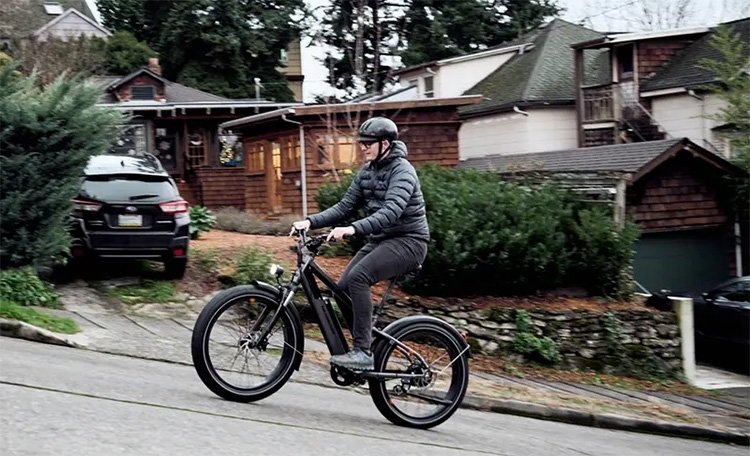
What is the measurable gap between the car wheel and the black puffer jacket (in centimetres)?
681

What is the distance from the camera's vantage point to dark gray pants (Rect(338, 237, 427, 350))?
716 centimetres

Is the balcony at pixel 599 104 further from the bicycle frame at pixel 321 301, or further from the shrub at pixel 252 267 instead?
the bicycle frame at pixel 321 301

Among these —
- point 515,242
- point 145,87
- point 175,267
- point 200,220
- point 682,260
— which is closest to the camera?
point 175,267

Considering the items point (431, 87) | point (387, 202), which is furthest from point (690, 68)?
point (387, 202)

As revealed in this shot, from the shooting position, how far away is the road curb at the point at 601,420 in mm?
9820

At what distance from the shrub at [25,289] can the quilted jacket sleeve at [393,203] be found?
6142mm

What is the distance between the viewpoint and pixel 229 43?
47469 mm

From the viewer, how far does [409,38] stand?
51844 millimetres

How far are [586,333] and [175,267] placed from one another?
5945 millimetres

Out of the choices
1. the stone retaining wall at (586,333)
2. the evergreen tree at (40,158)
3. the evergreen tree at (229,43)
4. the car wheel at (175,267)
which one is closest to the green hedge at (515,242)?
the stone retaining wall at (586,333)

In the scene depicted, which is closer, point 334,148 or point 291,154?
point 334,148

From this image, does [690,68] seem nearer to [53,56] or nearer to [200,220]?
[200,220]

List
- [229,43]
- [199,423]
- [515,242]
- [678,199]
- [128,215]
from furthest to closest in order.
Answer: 1. [229,43]
2. [678,199]
3. [515,242]
4. [128,215]
5. [199,423]

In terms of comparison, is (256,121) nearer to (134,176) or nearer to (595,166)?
(595,166)
